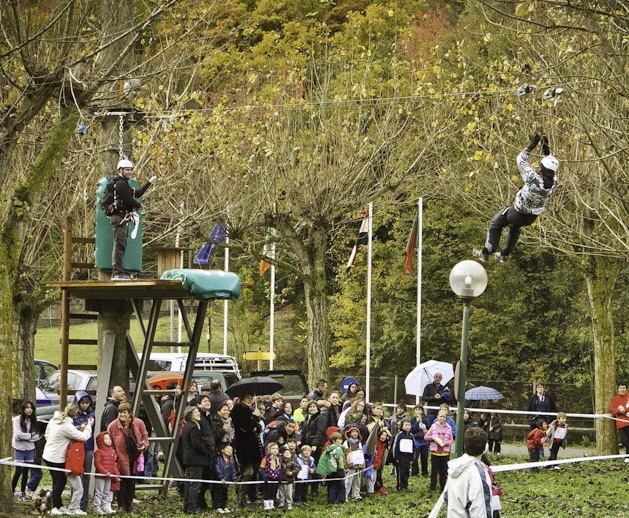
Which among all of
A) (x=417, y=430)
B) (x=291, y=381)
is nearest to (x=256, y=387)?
(x=417, y=430)

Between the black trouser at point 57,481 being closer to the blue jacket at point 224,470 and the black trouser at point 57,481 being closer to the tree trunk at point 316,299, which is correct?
the blue jacket at point 224,470

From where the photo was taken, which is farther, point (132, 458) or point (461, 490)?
point (132, 458)

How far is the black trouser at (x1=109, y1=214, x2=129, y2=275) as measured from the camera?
55.3 feet

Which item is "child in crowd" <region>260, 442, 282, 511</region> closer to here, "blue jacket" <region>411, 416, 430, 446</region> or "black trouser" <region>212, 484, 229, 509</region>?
"black trouser" <region>212, 484, 229, 509</region>

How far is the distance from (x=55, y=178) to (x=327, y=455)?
14.0 metres

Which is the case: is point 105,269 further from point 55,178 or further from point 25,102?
point 55,178

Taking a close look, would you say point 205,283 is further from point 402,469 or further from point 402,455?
point 402,469

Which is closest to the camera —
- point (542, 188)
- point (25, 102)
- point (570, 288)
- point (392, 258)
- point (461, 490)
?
point (461, 490)

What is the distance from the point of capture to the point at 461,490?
891cm

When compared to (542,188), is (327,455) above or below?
below

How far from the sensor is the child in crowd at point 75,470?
15805 millimetres

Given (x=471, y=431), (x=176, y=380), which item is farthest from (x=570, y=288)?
(x=471, y=431)

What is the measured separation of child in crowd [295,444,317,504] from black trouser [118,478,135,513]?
2937 mm

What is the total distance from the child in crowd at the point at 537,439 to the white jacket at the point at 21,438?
11021 millimetres
